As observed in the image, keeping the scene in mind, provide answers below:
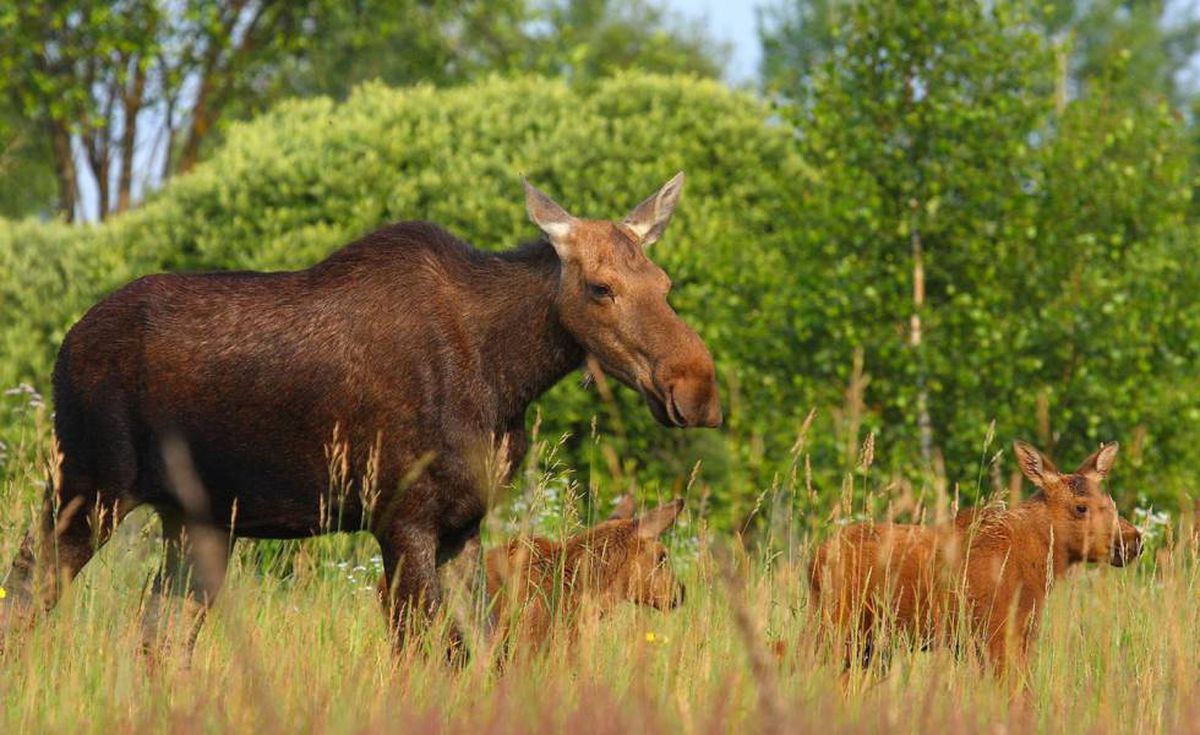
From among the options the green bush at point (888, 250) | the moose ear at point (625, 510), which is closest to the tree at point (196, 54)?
the green bush at point (888, 250)

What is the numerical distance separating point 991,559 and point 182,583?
10.4ft

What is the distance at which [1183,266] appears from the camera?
451 inches

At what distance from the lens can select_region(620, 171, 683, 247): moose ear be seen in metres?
6.39

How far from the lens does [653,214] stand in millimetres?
6410

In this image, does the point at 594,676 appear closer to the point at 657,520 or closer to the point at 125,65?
the point at 657,520

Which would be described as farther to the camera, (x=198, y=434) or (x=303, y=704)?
(x=198, y=434)

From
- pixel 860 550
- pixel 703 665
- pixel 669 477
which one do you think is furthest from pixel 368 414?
pixel 669 477

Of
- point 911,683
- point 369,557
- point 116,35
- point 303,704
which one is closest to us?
point 303,704

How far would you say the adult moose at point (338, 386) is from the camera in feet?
19.1

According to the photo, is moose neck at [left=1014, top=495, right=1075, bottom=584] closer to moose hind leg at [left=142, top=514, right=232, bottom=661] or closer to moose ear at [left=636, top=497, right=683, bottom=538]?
moose ear at [left=636, top=497, right=683, bottom=538]

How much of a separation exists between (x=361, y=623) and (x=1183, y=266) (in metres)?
7.36

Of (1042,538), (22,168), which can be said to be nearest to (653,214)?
(1042,538)

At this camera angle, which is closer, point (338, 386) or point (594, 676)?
point (594, 676)

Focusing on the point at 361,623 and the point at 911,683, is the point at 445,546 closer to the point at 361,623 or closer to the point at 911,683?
the point at 361,623
